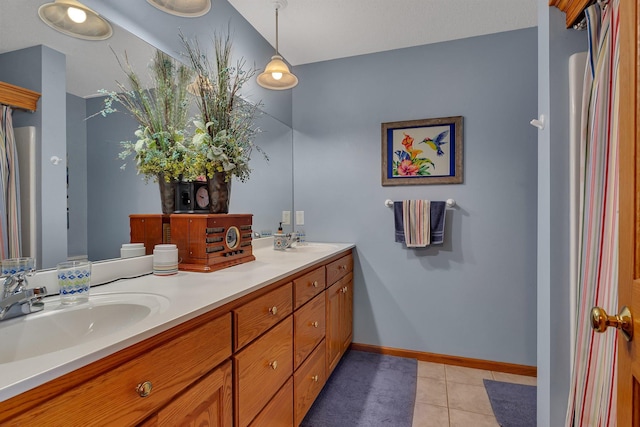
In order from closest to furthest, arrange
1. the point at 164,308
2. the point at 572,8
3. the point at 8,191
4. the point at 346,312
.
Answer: the point at 164,308, the point at 8,191, the point at 572,8, the point at 346,312

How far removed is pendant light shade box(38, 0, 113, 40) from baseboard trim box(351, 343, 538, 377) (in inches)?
96.8

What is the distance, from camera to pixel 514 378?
2148 mm

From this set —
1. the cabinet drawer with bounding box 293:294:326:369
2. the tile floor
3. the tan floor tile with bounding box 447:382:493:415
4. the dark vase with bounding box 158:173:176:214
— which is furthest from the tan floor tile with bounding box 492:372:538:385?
the dark vase with bounding box 158:173:176:214

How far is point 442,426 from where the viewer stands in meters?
1.67

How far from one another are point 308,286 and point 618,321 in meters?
1.20

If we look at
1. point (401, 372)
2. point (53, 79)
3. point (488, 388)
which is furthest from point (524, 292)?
point (53, 79)

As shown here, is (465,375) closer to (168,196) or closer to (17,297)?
(168,196)

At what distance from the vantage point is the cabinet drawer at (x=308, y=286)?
1494 millimetres

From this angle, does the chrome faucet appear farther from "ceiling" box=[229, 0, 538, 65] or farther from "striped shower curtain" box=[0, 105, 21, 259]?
"ceiling" box=[229, 0, 538, 65]

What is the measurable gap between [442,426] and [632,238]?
1513mm

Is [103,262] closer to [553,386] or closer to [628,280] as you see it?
[628,280]

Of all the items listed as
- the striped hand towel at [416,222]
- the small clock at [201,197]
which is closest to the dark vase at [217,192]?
the small clock at [201,197]

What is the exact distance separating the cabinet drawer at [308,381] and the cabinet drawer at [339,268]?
0.39m

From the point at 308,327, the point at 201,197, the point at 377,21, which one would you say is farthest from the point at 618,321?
the point at 377,21
